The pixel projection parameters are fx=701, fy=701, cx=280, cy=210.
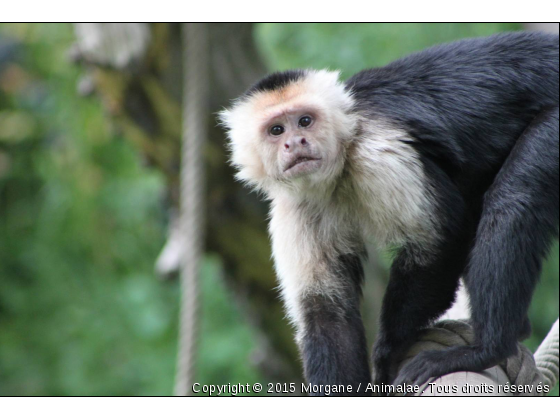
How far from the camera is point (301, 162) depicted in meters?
2.36

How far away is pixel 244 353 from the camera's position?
5.67m

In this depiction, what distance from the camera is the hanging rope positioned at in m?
3.15

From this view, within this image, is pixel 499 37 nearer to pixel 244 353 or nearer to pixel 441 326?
pixel 441 326

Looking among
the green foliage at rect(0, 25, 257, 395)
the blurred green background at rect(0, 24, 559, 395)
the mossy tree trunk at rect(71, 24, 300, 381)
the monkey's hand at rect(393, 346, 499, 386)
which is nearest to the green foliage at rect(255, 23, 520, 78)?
the blurred green background at rect(0, 24, 559, 395)

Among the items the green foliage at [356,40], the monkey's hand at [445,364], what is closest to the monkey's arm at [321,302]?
the monkey's hand at [445,364]

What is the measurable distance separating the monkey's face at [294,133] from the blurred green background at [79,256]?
245 cm

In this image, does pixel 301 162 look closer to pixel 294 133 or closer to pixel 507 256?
pixel 294 133

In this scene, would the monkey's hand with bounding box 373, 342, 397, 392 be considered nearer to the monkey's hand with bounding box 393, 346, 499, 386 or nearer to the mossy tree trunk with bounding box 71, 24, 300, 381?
the monkey's hand with bounding box 393, 346, 499, 386

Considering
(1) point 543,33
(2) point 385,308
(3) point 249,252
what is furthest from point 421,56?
(3) point 249,252

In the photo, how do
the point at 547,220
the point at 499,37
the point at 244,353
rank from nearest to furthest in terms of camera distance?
the point at 547,220, the point at 499,37, the point at 244,353

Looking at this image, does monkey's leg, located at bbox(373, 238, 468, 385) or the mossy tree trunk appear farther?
the mossy tree trunk

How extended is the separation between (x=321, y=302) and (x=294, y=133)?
59 cm

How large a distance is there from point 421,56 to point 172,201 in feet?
8.39

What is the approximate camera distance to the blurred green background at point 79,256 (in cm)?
538
